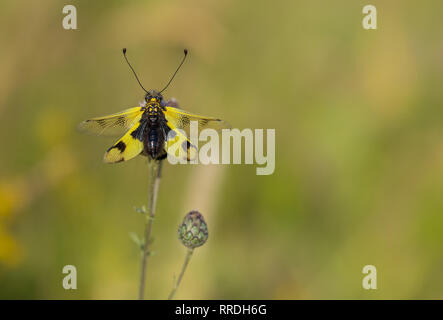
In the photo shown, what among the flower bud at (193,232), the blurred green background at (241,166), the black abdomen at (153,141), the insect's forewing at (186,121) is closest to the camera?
the black abdomen at (153,141)

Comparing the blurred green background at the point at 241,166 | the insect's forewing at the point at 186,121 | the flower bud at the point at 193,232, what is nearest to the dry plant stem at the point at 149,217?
the insect's forewing at the point at 186,121

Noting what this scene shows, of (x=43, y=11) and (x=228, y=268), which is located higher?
(x=43, y=11)

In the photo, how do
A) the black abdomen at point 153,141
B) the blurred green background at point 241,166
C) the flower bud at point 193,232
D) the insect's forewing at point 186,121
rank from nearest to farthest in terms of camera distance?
the black abdomen at point 153,141, the insect's forewing at point 186,121, the flower bud at point 193,232, the blurred green background at point 241,166

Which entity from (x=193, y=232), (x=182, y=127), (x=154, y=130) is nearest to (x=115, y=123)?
(x=154, y=130)

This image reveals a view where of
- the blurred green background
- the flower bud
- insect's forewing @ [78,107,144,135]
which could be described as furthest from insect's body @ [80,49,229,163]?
the blurred green background

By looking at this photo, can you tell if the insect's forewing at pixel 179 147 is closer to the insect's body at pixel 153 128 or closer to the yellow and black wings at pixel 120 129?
the insect's body at pixel 153 128
